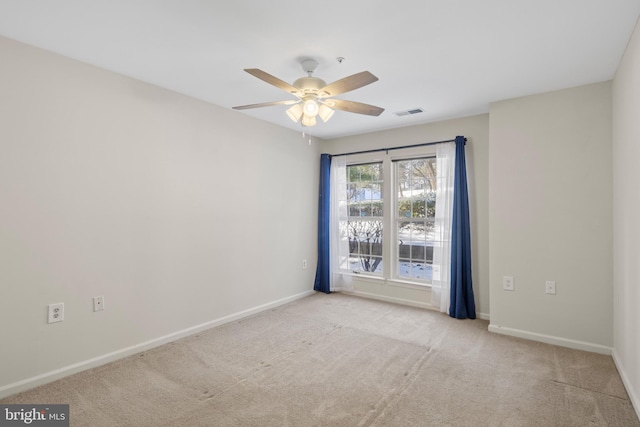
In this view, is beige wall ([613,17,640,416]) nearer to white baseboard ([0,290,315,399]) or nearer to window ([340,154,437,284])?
window ([340,154,437,284])

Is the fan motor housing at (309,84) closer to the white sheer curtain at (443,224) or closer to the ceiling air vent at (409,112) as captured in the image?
the ceiling air vent at (409,112)

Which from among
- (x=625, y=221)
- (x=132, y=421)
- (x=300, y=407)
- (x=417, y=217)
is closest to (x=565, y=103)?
(x=625, y=221)

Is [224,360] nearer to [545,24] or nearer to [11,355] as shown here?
[11,355]

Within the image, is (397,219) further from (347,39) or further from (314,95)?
(347,39)

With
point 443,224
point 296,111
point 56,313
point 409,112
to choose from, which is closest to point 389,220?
point 443,224

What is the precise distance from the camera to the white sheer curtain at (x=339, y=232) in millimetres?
5020

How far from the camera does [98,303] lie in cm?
269

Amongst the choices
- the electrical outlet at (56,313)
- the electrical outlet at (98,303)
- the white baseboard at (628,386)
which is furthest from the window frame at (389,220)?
the electrical outlet at (56,313)

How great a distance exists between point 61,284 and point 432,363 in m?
3.01

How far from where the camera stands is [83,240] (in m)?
2.62

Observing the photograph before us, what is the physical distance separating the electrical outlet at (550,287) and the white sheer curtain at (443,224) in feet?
3.53

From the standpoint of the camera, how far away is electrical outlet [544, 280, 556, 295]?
3.13 metres

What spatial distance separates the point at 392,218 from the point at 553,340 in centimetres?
226

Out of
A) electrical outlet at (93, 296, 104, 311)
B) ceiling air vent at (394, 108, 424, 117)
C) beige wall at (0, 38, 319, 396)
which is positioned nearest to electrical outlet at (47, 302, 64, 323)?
beige wall at (0, 38, 319, 396)
